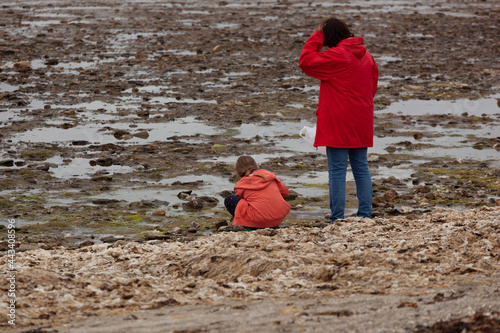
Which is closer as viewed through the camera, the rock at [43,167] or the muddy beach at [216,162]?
the muddy beach at [216,162]

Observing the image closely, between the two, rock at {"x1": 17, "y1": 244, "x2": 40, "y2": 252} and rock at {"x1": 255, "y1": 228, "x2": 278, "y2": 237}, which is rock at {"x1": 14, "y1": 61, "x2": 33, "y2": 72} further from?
rock at {"x1": 255, "y1": 228, "x2": 278, "y2": 237}

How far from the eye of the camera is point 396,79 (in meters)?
13.8

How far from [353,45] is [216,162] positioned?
3051 millimetres

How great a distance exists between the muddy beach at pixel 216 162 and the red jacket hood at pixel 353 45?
1499 millimetres

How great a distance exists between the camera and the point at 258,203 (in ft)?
20.4

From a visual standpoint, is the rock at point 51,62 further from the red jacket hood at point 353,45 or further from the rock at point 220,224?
the red jacket hood at point 353,45

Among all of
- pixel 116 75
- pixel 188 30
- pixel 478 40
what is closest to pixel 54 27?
pixel 188 30

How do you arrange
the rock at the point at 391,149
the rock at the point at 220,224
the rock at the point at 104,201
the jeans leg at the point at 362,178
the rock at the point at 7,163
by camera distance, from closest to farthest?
1. the jeans leg at the point at 362,178
2. the rock at the point at 220,224
3. the rock at the point at 104,201
4. the rock at the point at 7,163
5. the rock at the point at 391,149

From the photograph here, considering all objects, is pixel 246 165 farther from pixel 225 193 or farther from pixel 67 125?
pixel 67 125

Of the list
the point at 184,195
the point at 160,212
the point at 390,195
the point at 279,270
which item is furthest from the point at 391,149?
the point at 279,270

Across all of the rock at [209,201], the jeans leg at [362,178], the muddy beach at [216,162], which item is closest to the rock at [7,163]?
the muddy beach at [216,162]

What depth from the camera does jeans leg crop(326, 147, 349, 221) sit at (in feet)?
21.1

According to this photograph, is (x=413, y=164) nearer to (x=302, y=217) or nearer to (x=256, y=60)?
(x=302, y=217)

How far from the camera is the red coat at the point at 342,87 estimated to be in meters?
6.23
